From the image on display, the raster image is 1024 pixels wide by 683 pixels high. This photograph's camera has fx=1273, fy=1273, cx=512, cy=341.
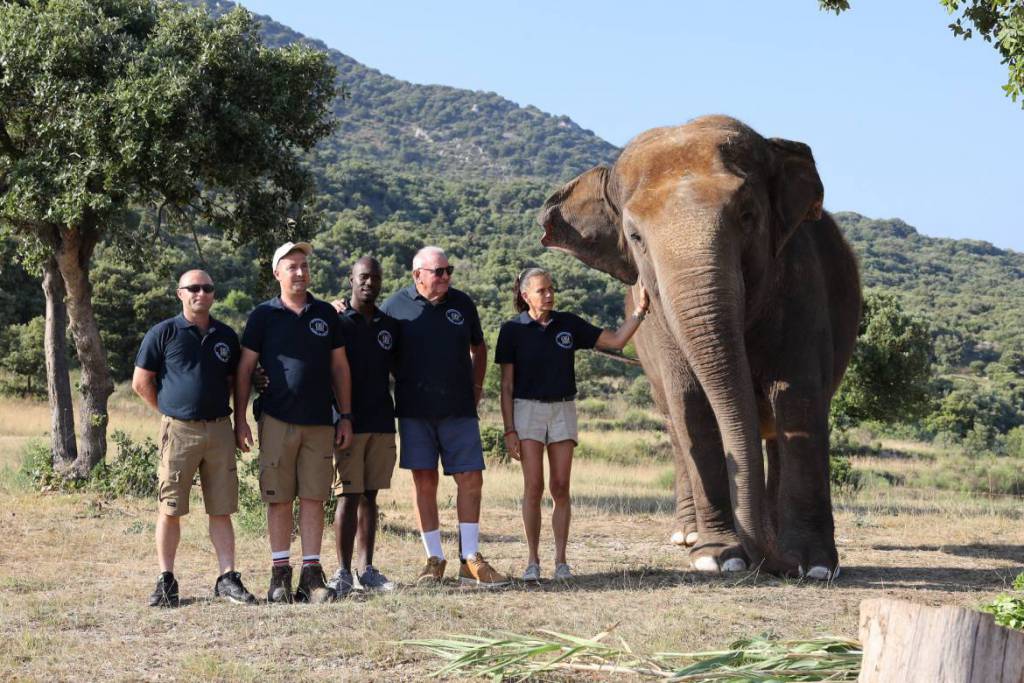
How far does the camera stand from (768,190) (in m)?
10.2

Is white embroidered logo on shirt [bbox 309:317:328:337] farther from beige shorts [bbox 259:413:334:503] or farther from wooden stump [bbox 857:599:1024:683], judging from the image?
wooden stump [bbox 857:599:1024:683]

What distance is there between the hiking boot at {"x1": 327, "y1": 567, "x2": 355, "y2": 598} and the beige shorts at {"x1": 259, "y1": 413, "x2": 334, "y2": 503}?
1.94ft

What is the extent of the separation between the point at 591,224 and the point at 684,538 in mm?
3338

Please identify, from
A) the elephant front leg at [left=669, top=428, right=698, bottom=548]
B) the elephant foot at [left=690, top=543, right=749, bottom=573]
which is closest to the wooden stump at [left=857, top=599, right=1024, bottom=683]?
the elephant foot at [left=690, top=543, right=749, bottom=573]

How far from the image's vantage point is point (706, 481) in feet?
34.5

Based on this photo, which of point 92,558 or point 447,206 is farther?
point 447,206

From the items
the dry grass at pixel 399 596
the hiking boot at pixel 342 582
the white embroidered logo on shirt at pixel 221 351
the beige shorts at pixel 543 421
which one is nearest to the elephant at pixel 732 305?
the dry grass at pixel 399 596

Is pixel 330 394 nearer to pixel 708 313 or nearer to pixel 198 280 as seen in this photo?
pixel 198 280

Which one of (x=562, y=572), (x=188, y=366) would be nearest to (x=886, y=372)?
(x=562, y=572)

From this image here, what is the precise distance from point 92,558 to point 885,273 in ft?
314

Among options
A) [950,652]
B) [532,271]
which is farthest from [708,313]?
[950,652]

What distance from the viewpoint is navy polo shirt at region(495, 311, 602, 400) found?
9.77 metres

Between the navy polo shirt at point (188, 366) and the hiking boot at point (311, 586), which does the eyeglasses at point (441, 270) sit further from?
the hiking boot at point (311, 586)

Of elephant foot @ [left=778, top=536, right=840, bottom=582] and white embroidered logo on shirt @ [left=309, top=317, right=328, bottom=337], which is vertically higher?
white embroidered logo on shirt @ [left=309, top=317, right=328, bottom=337]
